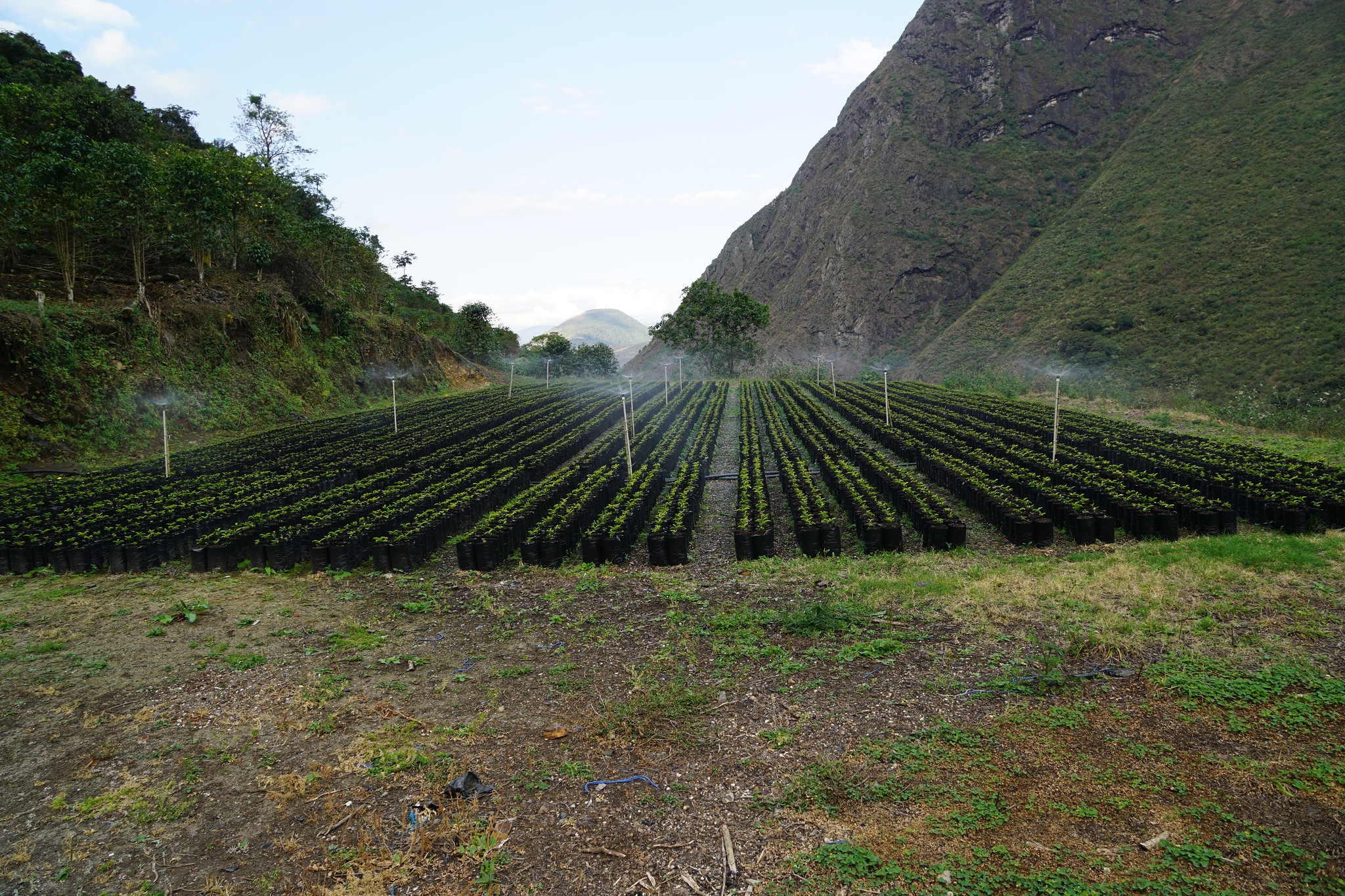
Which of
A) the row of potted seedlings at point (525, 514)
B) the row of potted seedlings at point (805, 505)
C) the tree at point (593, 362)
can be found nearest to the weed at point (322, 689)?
the row of potted seedlings at point (525, 514)

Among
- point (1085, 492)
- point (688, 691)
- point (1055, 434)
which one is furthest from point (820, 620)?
point (1055, 434)

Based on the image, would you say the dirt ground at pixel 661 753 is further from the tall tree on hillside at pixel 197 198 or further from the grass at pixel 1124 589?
the tall tree on hillside at pixel 197 198

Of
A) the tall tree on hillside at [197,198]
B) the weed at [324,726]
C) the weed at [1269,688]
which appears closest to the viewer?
the weed at [1269,688]

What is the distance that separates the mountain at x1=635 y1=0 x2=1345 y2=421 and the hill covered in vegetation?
45.0 meters

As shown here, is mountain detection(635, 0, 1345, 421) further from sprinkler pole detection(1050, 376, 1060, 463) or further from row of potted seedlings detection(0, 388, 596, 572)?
row of potted seedlings detection(0, 388, 596, 572)

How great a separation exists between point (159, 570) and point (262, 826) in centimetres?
808

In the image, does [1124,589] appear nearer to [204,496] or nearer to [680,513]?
[680,513]

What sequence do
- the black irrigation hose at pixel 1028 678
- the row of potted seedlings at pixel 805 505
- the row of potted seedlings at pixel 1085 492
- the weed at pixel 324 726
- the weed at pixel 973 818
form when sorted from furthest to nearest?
the row of potted seedlings at pixel 805 505 < the row of potted seedlings at pixel 1085 492 < the black irrigation hose at pixel 1028 678 < the weed at pixel 324 726 < the weed at pixel 973 818

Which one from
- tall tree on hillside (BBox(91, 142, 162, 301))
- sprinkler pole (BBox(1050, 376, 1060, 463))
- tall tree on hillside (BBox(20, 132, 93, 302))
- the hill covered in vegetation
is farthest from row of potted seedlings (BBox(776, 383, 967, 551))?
tall tree on hillside (BBox(20, 132, 93, 302))

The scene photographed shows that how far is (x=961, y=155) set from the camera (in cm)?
8056

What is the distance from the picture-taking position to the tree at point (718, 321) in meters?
63.7

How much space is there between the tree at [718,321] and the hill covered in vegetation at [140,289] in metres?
30.4

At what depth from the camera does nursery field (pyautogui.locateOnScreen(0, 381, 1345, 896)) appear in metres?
4.08

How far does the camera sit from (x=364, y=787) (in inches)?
192
